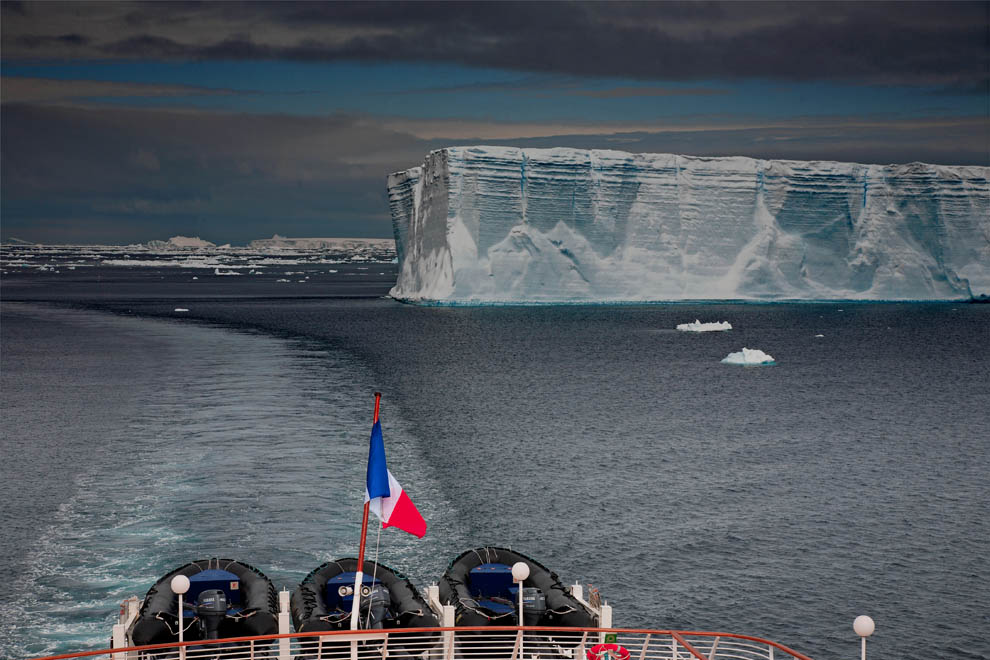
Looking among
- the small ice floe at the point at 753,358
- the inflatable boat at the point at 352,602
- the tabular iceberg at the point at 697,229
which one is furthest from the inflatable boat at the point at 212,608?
the tabular iceberg at the point at 697,229

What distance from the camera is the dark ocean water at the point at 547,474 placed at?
20672mm

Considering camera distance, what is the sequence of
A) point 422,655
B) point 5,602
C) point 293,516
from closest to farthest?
point 422,655 < point 5,602 < point 293,516

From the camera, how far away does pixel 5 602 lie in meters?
19.8

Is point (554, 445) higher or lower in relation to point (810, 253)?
lower

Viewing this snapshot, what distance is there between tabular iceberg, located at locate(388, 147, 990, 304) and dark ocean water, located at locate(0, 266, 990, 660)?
1516cm

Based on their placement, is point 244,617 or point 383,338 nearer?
point 244,617

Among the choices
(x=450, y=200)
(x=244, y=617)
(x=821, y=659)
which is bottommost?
(x=821, y=659)

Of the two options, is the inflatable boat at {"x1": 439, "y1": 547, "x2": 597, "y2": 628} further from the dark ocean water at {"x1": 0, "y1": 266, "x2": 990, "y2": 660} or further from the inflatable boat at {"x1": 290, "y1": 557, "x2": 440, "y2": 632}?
the dark ocean water at {"x1": 0, "y1": 266, "x2": 990, "y2": 660}

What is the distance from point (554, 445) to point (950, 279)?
205ft

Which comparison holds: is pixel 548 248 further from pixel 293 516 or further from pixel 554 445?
pixel 293 516

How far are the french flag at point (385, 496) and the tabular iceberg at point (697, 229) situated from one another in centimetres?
6617

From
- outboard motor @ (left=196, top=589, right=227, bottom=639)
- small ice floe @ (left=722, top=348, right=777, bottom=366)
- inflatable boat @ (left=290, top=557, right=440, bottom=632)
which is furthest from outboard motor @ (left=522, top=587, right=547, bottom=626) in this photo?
small ice floe @ (left=722, top=348, right=777, bottom=366)

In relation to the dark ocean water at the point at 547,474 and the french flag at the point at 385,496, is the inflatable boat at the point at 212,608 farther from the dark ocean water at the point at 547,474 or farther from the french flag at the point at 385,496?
the french flag at the point at 385,496

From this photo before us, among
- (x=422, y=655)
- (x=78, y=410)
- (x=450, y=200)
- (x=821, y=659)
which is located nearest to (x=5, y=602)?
(x=422, y=655)
